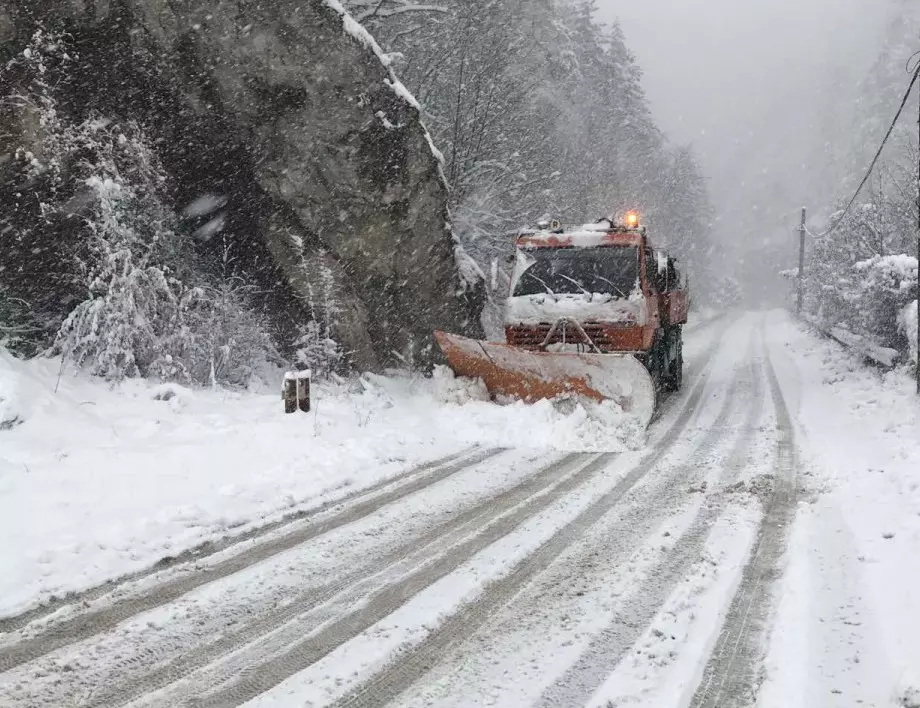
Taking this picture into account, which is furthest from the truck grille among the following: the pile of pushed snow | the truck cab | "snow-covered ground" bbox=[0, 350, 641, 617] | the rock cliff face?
the rock cliff face

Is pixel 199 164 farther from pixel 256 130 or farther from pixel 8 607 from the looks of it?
pixel 8 607

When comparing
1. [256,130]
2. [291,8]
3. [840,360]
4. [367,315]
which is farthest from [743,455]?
[840,360]

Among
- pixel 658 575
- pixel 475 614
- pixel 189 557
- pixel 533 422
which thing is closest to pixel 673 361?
pixel 533 422

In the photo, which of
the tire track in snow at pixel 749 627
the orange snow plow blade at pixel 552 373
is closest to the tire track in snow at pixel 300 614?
the tire track in snow at pixel 749 627

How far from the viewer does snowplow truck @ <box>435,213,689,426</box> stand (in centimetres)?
855

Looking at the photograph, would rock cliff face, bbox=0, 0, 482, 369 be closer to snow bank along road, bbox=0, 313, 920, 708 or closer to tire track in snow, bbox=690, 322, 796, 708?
snow bank along road, bbox=0, 313, 920, 708

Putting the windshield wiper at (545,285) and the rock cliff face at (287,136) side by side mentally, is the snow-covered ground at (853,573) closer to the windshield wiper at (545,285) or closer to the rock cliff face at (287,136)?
the windshield wiper at (545,285)

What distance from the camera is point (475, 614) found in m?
3.71

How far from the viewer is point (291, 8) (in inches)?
377

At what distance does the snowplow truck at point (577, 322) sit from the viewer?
855 cm

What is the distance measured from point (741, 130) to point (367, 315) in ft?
469

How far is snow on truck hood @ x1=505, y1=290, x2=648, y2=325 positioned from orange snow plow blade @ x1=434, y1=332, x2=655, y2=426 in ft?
2.84

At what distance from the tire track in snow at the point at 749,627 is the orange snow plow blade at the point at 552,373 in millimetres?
2554

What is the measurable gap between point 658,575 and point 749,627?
0.74 metres
